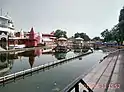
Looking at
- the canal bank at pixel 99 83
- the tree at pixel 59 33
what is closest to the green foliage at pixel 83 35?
the tree at pixel 59 33

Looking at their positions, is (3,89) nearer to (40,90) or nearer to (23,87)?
(23,87)

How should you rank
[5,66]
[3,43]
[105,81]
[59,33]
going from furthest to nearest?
[59,33] < [3,43] < [5,66] < [105,81]

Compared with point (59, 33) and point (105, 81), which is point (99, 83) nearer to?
point (105, 81)

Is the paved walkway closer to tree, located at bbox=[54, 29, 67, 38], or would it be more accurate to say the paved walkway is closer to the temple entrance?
the temple entrance

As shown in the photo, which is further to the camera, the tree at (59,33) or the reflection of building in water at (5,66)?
the tree at (59,33)

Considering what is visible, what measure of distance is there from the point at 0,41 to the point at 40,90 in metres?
31.3

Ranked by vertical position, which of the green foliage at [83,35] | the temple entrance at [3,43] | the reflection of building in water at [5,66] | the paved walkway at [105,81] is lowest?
the reflection of building in water at [5,66]

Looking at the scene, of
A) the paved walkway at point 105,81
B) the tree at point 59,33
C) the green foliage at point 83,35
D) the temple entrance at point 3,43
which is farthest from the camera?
the green foliage at point 83,35

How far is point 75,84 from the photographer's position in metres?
2.91

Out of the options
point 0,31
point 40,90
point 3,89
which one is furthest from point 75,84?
point 0,31

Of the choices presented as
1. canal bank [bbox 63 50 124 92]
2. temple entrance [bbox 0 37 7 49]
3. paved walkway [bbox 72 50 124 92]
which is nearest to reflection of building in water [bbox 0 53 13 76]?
paved walkway [bbox 72 50 124 92]

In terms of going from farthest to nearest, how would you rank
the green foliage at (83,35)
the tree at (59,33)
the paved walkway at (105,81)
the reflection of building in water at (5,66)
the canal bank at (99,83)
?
the green foliage at (83,35) → the tree at (59,33) → the reflection of building in water at (5,66) → the paved walkway at (105,81) → the canal bank at (99,83)

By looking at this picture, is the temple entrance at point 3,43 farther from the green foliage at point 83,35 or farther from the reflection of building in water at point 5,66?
the green foliage at point 83,35

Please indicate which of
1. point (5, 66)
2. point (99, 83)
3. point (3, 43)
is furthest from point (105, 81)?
point (3, 43)
